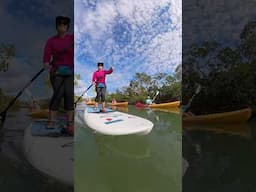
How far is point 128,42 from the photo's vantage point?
2.04 m

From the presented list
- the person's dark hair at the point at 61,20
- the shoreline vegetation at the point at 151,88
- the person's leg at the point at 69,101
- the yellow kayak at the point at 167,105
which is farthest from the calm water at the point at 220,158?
the person's dark hair at the point at 61,20

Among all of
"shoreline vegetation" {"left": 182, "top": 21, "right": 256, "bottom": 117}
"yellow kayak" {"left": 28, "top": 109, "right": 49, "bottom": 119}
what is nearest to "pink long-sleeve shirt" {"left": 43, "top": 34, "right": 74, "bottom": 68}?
"yellow kayak" {"left": 28, "top": 109, "right": 49, "bottom": 119}

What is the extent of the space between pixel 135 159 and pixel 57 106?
57 centimetres

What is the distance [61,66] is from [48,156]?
457mm

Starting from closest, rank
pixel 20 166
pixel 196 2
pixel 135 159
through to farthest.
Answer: pixel 20 166
pixel 196 2
pixel 135 159

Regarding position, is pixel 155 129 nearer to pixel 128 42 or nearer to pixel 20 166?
pixel 128 42

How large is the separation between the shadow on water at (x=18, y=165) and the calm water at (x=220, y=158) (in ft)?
2.16

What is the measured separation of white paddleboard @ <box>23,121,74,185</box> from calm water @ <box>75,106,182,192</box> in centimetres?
14

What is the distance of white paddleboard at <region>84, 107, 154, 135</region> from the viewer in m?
1.93

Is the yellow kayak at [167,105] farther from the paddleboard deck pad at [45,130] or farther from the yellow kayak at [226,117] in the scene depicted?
the paddleboard deck pad at [45,130]

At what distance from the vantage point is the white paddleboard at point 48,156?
1686 millimetres

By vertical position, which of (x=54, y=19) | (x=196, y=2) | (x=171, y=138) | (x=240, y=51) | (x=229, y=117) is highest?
(x=196, y=2)

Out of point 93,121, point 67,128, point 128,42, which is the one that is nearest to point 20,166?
point 67,128

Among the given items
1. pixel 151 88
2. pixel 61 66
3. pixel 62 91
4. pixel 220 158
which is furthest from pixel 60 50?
pixel 220 158
